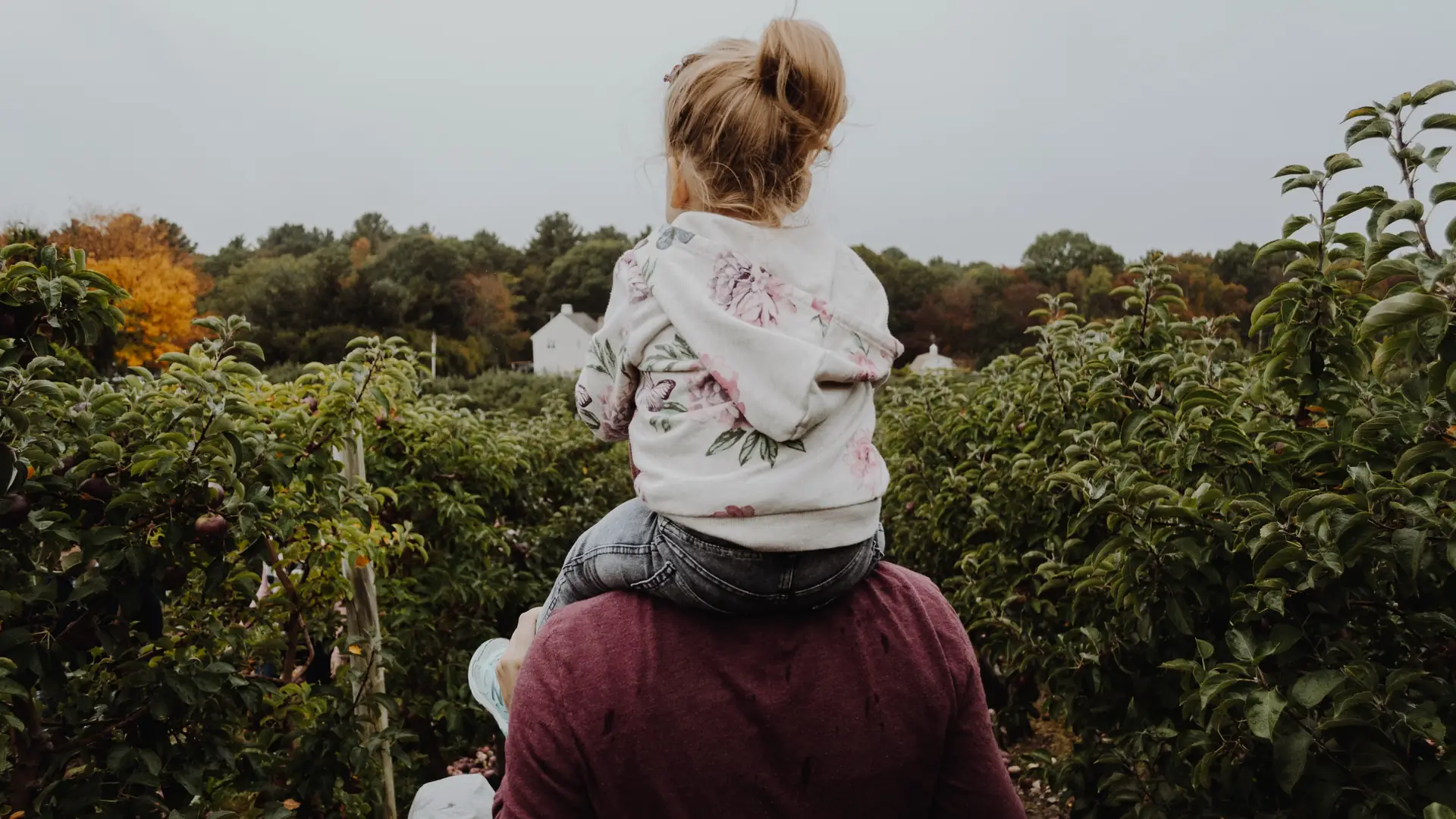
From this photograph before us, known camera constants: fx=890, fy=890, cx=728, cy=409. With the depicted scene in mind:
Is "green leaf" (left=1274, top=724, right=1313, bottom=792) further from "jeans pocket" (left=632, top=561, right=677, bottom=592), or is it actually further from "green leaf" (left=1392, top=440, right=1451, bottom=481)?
"jeans pocket" (left=632, top=561, right=677, bottom=592)

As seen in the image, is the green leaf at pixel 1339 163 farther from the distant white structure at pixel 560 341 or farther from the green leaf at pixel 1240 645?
the distant white structure at pixel 560 341

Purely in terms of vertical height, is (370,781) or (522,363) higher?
(522,363)

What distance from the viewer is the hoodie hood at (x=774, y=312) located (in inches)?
36.8

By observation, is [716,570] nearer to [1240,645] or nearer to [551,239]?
[1240,645]

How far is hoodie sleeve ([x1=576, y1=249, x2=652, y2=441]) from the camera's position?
1.02 m

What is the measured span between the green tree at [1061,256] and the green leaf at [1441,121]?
4309 cm

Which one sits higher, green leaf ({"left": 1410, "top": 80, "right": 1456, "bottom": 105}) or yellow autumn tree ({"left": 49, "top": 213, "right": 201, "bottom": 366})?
yellow autumn tree ({"left": 49, "top": 213, "right": 201, "bottom": 366})

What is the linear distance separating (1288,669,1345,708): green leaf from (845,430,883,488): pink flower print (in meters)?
0.79

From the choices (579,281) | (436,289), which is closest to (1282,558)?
(436,289)

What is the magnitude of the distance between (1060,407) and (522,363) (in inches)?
1901

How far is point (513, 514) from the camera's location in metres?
4.35

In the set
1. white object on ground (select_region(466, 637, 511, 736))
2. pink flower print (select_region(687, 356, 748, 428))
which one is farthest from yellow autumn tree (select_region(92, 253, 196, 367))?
pink flower print (select_region(687, 356, 748, 428))

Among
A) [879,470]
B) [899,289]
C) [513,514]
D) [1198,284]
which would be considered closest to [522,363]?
[899,289]

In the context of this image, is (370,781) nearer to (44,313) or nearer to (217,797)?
(217,797)
